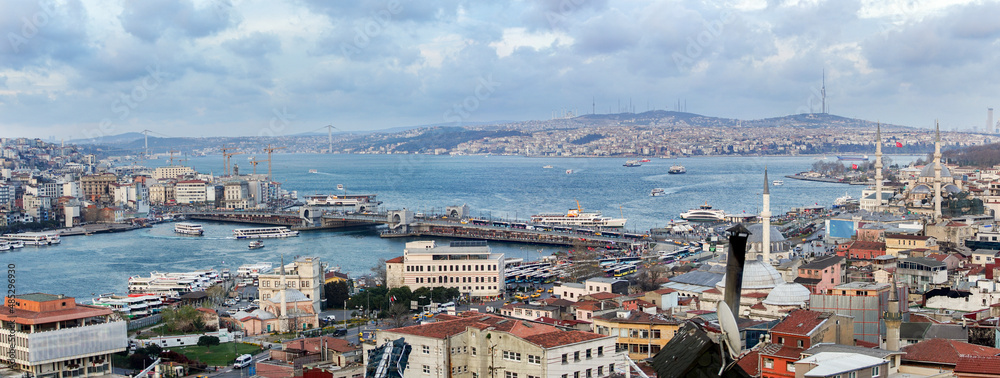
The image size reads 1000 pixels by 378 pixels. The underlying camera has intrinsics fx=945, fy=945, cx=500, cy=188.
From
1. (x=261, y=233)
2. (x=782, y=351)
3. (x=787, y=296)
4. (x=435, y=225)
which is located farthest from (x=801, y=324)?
(x=261, y=233)

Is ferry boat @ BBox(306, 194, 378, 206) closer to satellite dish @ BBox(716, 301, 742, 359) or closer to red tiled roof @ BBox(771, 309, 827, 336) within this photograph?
red tiled roof @ BBox(771, 309, 827, 336)

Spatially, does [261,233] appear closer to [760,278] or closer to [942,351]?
[760,278]

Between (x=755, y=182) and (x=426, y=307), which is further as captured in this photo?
(x=755, y=182)

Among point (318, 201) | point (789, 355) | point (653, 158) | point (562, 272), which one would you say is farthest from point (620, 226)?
point (653, 158)

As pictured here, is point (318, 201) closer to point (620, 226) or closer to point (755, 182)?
point (620, 226)

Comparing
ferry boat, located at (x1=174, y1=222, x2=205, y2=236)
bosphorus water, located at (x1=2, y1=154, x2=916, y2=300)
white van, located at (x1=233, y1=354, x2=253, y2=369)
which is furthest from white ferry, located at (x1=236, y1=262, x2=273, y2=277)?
ferry boat, located at (x1=174, y1=222, x2=205, y2=236)
